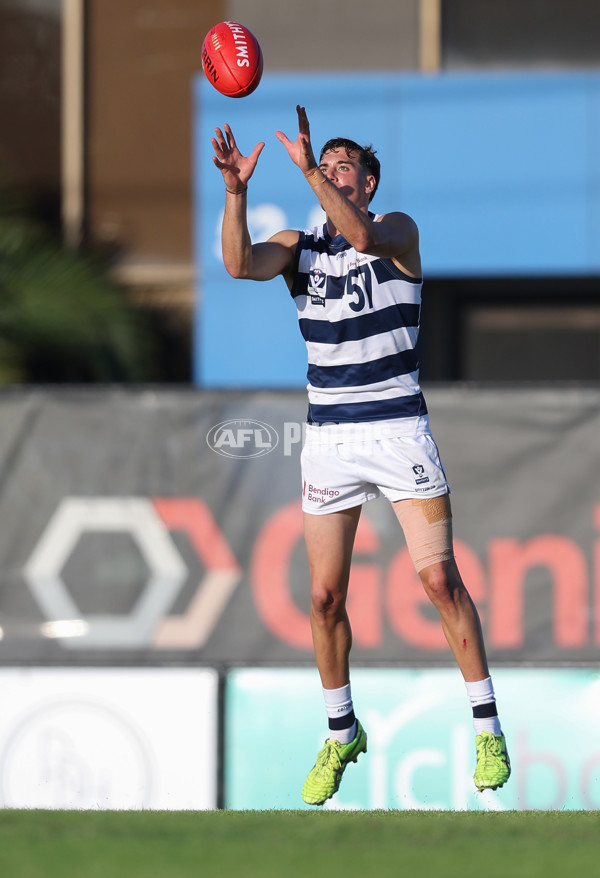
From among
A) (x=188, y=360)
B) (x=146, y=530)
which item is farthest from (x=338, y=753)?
(x=188, y=360)

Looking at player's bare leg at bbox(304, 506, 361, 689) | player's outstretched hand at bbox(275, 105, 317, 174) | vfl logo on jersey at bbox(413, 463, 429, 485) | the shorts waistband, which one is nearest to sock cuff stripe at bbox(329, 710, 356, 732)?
player's bare leg at bbox(304, 506, 361, 689)

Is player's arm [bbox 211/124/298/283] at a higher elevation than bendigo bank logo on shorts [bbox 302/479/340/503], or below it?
higher

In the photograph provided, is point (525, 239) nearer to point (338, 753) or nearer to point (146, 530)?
point (146, 530)

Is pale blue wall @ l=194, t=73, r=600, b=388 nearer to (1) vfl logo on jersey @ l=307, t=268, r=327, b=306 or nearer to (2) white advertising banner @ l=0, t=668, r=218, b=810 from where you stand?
(2) white advertising banner @ l=0, t=668, r=218, b=810

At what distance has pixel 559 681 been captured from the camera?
703 cm

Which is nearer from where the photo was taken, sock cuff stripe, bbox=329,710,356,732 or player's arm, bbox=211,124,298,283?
player's arm, bbox=211,124,298,283

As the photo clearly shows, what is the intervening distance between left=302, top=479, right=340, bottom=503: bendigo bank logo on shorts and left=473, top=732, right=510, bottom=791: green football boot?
115 cm

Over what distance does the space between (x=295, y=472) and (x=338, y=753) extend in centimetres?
209

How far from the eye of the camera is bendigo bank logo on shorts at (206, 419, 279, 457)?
7.30 m

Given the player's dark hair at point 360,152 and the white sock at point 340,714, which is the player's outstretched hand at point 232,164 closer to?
the player's dark hair at point 360,152

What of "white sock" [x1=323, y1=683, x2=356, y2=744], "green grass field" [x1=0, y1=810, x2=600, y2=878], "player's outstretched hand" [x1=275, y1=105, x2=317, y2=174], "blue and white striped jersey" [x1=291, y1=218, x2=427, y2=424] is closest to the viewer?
"green grass field" [x1=0, y1=810, x2=600, y2=878]

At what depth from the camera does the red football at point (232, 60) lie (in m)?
5.37

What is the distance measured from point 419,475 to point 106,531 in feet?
8.53

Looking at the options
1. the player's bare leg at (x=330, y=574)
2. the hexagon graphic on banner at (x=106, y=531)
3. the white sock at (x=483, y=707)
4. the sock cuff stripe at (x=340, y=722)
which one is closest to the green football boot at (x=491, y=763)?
the white sock at (x=483, y=707)
